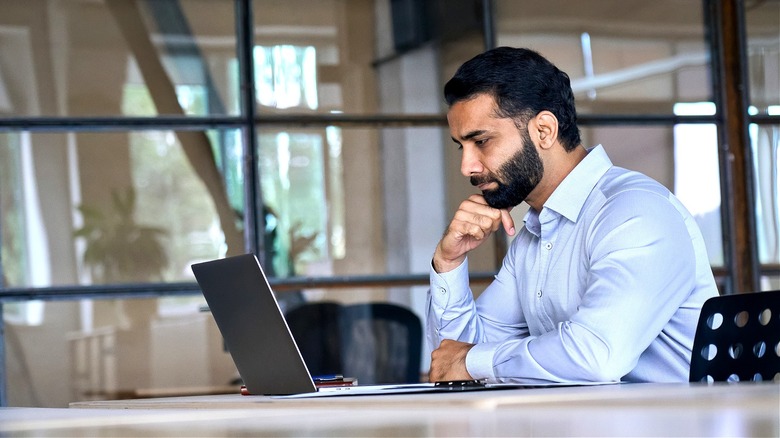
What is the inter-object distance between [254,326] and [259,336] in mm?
24

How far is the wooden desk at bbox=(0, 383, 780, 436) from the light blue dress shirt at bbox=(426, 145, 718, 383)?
47cm

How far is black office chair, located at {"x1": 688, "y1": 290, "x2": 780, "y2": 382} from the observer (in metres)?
2.09

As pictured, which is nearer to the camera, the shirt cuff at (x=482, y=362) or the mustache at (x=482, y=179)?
the shirt cuff at (x=482, y=362)

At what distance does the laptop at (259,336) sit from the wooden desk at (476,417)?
12.1 inches

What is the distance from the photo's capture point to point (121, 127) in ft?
15.6

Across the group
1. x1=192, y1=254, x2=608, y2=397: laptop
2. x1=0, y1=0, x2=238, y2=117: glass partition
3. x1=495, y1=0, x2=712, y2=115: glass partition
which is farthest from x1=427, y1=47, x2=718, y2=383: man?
x1=495, y1=0, x2=712, y2=115: glass partition

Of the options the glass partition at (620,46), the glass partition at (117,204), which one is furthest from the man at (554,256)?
the glass partition at (620,46)

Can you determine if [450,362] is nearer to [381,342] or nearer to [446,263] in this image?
[446,263]

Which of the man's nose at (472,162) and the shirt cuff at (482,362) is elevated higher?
the man's nose at (472,162)

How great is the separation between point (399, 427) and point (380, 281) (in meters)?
3.81

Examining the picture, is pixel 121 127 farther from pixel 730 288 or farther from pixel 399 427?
Result: pixel 399 427

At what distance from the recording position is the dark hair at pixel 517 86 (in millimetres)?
2711

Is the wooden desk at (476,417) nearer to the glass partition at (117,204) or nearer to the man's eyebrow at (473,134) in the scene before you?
the man's eyebrow at (473,134)

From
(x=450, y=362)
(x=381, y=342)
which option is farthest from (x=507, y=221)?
(x=381, y=342)
